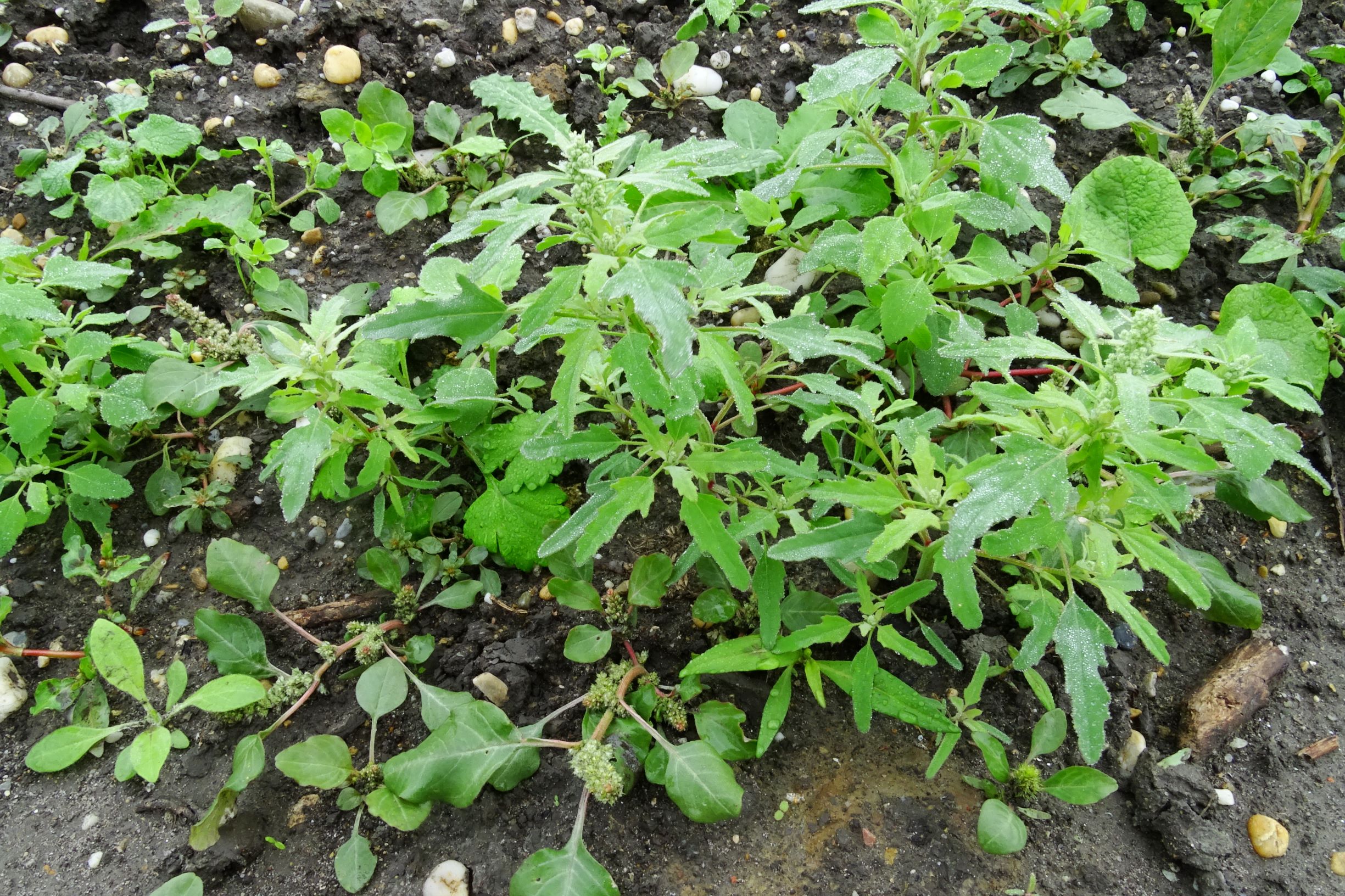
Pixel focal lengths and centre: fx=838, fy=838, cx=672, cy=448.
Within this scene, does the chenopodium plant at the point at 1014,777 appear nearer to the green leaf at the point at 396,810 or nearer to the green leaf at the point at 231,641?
the green leaf at the point at 396,810

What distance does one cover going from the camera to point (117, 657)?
2.10 m

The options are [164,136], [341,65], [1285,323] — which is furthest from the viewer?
[341,65]

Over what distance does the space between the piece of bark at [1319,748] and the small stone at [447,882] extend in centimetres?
206

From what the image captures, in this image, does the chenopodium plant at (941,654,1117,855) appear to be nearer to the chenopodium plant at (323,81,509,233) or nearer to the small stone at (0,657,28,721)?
the chenopodium plant at (323,81,509,233)

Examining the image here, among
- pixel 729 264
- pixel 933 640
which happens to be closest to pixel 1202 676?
pixel 933 640

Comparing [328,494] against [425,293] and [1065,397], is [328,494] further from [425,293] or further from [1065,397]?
[1065,397]

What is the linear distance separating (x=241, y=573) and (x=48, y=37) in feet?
8.09

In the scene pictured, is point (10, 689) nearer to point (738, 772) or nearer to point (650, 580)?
point (650, 580)

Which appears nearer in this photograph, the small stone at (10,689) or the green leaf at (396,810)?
the green leaf at (396,810)

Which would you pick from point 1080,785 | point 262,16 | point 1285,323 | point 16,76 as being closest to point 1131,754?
point 1080,785

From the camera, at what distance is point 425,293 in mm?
2213

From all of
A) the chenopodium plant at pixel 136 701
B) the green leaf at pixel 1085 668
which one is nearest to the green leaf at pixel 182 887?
the chenopodium plant at pixel 136 701

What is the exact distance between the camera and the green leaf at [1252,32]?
2650mm

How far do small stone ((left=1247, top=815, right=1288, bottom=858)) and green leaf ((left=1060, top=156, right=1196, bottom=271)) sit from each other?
58.6 inches
